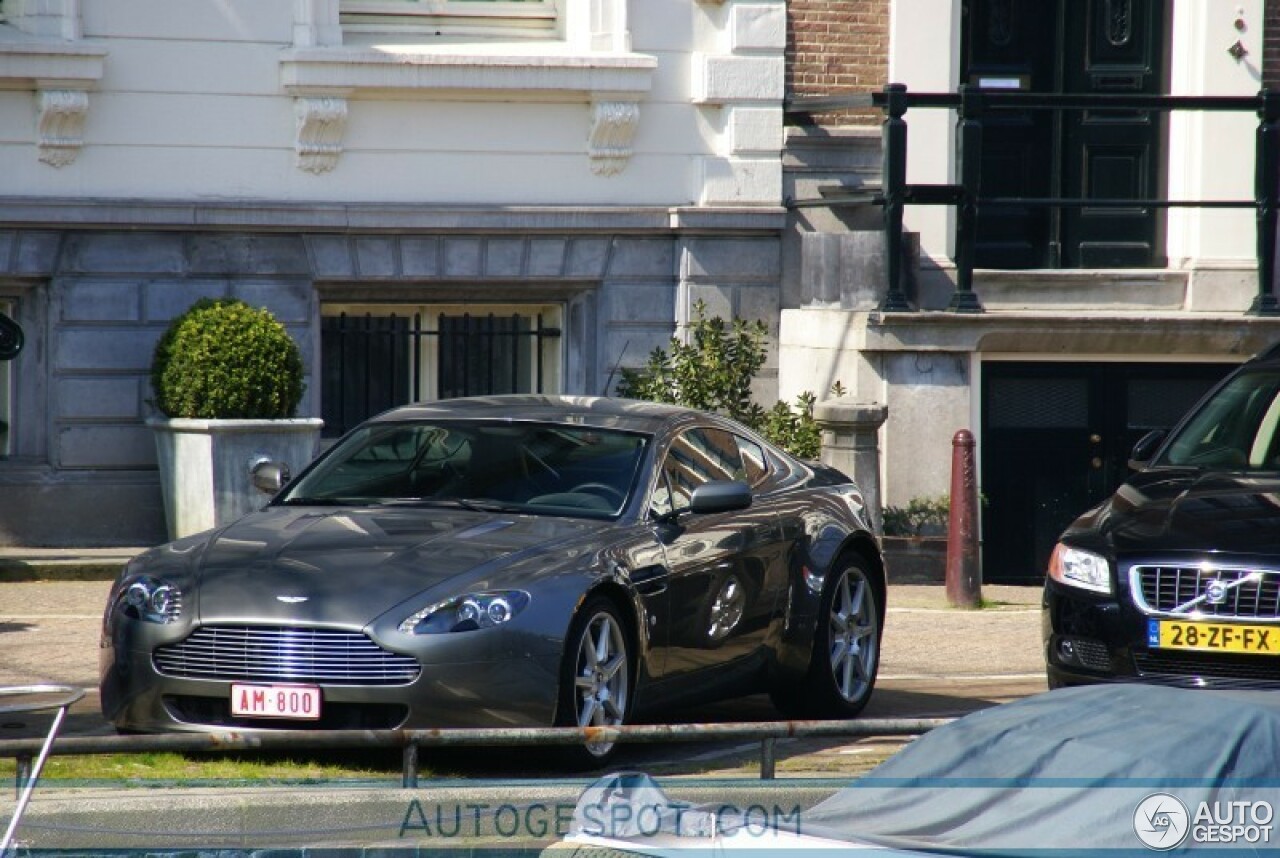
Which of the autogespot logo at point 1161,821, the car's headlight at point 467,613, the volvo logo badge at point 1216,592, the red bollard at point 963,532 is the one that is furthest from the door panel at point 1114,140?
the autogespot logo at point 1161,821

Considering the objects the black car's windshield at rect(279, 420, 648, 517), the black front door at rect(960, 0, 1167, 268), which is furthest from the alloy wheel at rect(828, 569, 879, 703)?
the black front door at rect(960, 0, 1167, 268)

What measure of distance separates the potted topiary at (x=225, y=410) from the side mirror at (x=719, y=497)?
5936 millimetres

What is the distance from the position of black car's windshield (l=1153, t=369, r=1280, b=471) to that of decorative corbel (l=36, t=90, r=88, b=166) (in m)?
8.27

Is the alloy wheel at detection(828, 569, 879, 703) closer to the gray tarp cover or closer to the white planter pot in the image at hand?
the gray tarp cover

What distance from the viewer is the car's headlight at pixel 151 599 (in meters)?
8.06

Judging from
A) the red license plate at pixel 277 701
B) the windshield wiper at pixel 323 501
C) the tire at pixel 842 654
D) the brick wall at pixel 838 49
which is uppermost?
the brick wall at pixel 838 49

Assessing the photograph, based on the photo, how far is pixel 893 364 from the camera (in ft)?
50.6

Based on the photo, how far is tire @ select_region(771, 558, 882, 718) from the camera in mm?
9680

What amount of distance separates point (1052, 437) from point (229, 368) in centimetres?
633

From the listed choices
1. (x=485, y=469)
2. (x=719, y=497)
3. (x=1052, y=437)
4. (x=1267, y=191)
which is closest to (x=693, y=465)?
(x=719, y=497)

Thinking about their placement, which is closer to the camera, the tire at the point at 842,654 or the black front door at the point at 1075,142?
the tire at the point at 842,654

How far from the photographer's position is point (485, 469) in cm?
920

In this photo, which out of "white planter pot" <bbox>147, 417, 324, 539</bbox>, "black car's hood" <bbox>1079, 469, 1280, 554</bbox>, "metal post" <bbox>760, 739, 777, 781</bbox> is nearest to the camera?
"metal post" <bbox>760, 739, 777, 781</bbox>

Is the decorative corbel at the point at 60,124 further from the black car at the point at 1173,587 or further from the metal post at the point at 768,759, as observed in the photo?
the metal post at the point at 768,759
